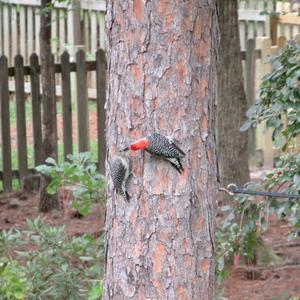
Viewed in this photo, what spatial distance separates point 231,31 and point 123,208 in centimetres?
402

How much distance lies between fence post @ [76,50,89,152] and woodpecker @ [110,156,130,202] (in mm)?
6245

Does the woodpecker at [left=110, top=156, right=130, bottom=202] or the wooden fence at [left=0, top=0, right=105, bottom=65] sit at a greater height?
the wooden fence at [left=0, top=0, right=105, bottom=65]

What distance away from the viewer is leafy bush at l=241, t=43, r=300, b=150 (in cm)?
439

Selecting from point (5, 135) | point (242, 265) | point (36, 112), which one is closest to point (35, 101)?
point (36, 112)

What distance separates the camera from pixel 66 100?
970cm

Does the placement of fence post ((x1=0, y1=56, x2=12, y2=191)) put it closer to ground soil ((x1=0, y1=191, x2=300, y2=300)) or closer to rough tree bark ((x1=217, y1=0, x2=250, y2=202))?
ground soil ((x1=0, y1=191, x2=300, y2=300))

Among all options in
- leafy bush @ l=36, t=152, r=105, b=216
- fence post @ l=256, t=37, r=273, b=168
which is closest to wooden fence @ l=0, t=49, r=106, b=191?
fence post @ l=256, t=37, r=273, b=168

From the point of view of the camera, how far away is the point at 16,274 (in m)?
4.71

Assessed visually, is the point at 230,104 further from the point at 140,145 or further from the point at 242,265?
the point at 140,145

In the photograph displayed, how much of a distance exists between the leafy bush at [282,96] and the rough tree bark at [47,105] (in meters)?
4.14

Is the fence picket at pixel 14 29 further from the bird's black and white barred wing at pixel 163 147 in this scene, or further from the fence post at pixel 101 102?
the bird's black and white barred wing at pixel 163 147

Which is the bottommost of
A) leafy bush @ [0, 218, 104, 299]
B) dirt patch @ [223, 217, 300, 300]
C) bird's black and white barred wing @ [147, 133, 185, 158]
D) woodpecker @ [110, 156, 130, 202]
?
dirt patch @ [223, 217, 300, 300]

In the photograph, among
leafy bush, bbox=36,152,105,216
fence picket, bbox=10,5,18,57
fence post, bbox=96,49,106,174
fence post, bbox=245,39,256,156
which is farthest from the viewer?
fence picket, bbox=10,5,18,57

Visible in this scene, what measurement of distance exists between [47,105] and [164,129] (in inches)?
214
